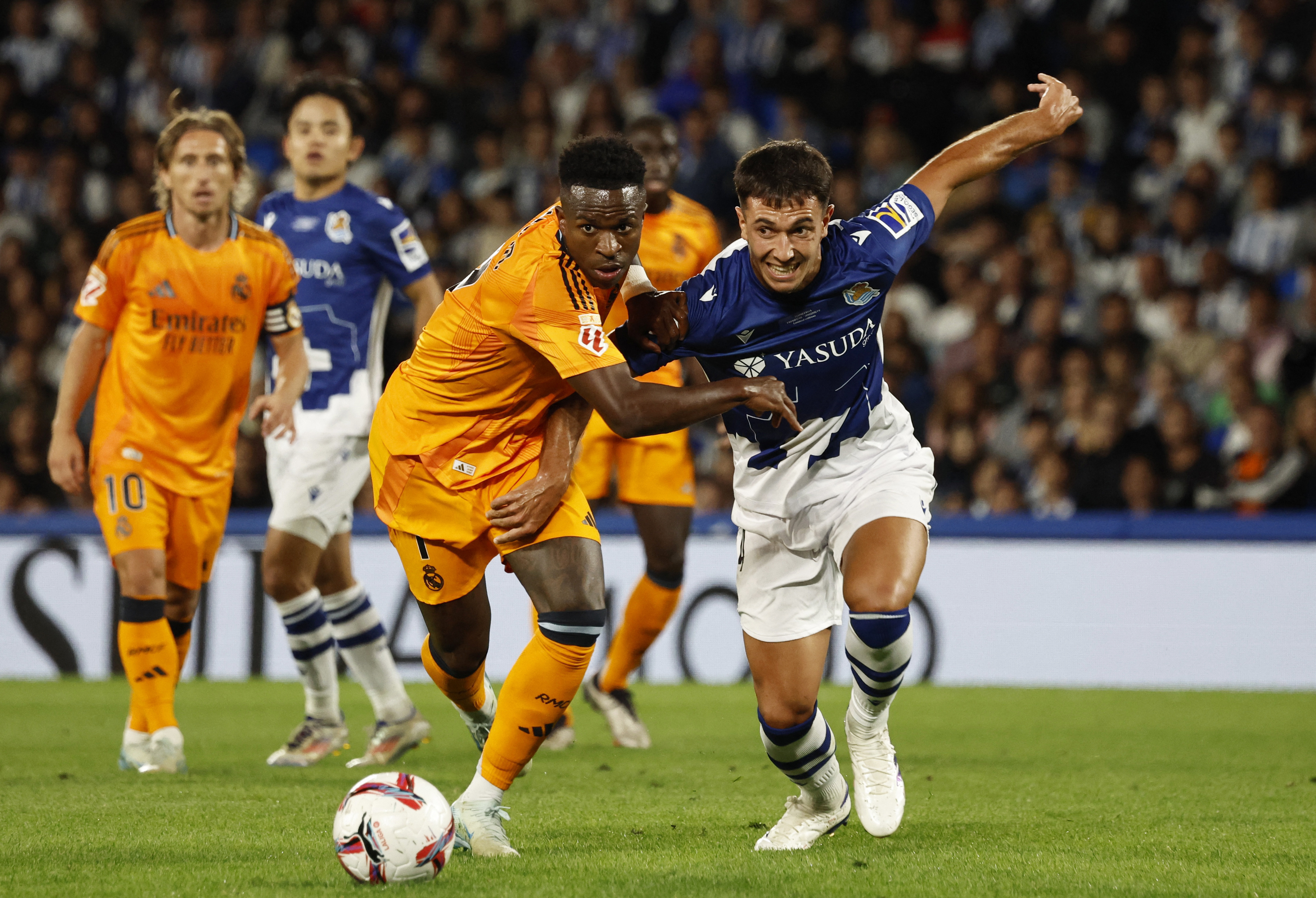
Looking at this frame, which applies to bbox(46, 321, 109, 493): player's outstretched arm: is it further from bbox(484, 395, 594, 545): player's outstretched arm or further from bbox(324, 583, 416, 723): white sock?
bbox(484, 395, 594, 545): player's outstretched arm

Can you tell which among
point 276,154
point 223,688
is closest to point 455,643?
point 223,688

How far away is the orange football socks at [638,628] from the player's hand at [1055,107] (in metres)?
3.12

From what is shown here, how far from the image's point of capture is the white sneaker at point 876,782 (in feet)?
15.6

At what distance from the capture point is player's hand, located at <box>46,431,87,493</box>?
6363 mm

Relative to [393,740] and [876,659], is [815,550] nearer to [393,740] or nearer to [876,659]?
[876,659]

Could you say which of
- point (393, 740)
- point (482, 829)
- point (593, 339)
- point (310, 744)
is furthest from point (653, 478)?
point (482, 829)

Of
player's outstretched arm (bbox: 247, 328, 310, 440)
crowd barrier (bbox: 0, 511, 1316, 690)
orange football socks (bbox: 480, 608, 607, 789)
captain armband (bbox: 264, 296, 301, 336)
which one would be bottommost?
crowd barrier (bbox: 0, 511, 1316, 690)

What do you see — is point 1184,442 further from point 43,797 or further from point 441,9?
point 441,9

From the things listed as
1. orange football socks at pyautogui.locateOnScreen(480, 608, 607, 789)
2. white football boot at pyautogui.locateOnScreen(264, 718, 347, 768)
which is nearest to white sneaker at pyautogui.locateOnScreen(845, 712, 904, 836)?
orange football socks at pyautogui.locateOnScreen(480, 608, 607, 789)

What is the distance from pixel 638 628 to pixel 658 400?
331 cm

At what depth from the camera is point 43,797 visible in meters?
5.51

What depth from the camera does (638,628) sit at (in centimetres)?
752

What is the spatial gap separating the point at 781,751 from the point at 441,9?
40.9 ft

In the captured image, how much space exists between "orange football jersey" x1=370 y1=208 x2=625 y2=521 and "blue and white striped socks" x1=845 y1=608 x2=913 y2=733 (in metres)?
1.10
